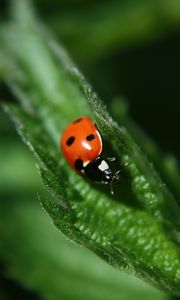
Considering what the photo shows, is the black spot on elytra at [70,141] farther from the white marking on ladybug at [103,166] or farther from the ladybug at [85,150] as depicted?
the white marking on ladybug at [103,166]

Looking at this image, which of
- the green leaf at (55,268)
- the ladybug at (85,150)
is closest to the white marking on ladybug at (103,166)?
the ladybug at (85,150)

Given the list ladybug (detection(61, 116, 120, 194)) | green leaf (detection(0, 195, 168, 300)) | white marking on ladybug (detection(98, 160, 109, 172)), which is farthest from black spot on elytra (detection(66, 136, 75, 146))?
green leaf (detection(0, 195, 168, 300))

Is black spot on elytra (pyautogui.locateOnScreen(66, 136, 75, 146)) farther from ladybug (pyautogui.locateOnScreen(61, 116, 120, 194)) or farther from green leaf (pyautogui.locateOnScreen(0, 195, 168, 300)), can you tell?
green leaf (pyautogui.locateOnScreen(0, 195, 168, 300))

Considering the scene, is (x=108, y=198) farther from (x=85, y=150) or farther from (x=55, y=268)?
(x=55, y=268)

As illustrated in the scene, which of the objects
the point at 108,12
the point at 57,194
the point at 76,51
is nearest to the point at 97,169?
the point at 57,194

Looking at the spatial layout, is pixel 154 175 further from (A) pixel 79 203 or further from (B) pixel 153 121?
(B) pixel 153 121
